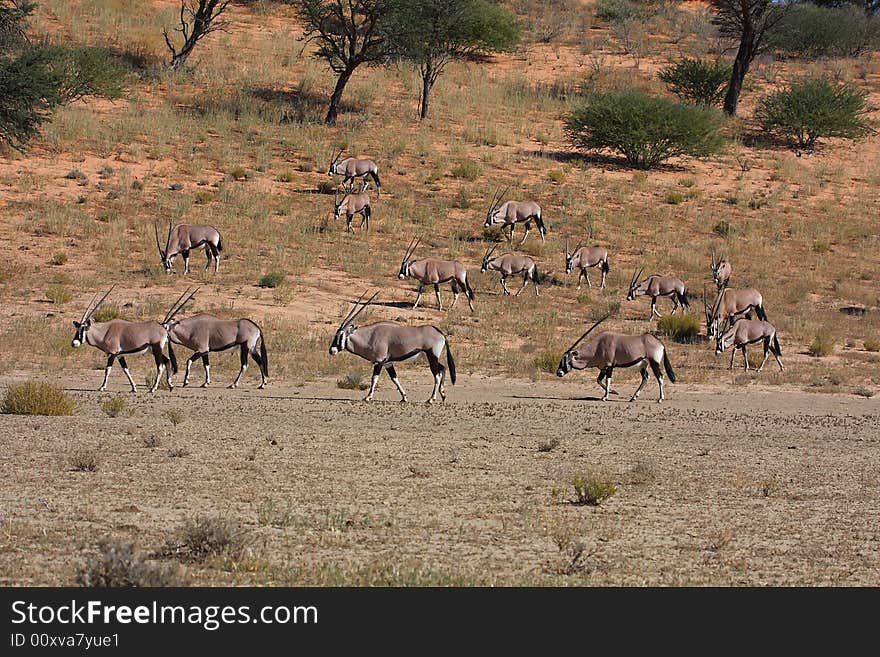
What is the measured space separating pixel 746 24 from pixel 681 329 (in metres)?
25.3

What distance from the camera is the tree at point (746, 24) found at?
45125 mm

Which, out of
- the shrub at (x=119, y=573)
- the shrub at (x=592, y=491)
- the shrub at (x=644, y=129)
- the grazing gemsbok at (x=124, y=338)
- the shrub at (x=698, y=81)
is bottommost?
the grazing gemsbok at (x=124, y=338)

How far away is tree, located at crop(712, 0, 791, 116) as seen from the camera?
45.1 meters

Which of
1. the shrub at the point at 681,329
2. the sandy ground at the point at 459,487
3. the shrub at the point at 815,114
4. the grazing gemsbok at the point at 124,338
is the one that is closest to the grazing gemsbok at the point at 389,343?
the sandy ground at the point at 459,487

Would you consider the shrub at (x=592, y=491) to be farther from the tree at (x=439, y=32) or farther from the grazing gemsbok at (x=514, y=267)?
the tree at (x=439, y=32)

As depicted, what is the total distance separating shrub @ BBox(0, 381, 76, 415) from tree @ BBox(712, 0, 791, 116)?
1430 inches

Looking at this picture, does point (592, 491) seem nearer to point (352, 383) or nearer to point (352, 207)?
point (352, 383)

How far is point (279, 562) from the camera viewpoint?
7.58 metres

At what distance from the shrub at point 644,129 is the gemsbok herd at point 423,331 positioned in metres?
8.68

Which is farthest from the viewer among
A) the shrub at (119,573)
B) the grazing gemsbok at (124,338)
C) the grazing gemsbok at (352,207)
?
the grazing gemsbok at (352,207)

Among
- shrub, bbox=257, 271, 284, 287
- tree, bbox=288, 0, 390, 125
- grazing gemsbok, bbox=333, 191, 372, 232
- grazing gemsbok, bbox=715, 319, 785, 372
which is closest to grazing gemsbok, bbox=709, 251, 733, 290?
grazing gemsbok, bbox=715, 319, 785, 372

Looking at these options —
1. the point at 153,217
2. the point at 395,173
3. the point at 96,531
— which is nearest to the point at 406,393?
the point at 96,531

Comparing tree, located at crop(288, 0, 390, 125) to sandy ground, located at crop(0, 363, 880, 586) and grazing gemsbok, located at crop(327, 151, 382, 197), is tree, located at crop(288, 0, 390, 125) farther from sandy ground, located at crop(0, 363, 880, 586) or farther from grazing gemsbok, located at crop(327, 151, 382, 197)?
sandy ground, located at crop(0, 363, 880, 586)
